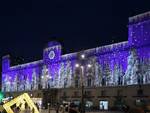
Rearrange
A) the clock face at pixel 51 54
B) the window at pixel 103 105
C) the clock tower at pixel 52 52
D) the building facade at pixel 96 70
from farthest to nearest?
the clock face at pixel 51 54 < the clock tower at pixel 52 52 < the window at pixel 103 105 < the building facade at pixel 96 70

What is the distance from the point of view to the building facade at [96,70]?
8444 cm

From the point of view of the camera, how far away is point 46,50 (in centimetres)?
12438

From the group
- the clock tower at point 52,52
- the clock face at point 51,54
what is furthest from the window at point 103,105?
the clock face at point 51,54

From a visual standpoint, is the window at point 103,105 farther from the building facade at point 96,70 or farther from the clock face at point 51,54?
the clock face at point 51,54

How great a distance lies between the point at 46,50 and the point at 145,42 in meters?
46.9

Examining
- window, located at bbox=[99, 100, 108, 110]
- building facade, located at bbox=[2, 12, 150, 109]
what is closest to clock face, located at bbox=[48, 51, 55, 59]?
building facade, located at bbox=[2, 12, 150, 109]

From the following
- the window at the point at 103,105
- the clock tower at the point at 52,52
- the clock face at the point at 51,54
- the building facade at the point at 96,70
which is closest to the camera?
the building facade at the point at 96,70

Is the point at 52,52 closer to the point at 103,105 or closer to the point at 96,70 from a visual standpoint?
the point at 96,70


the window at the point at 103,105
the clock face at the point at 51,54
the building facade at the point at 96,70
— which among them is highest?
the clock face at the point at 51,54

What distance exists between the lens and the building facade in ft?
277

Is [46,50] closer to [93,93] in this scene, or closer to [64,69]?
[64,69]

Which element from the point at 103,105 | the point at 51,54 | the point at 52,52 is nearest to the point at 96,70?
the point at 103,105

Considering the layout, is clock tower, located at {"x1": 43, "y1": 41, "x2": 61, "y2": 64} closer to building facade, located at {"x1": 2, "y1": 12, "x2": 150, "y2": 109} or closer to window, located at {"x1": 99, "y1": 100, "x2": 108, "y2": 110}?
building facade, located at {"x1": 2, "y1": 12, "x2": 150, "y2": 109}

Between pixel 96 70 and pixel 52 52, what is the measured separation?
81.3 feet
